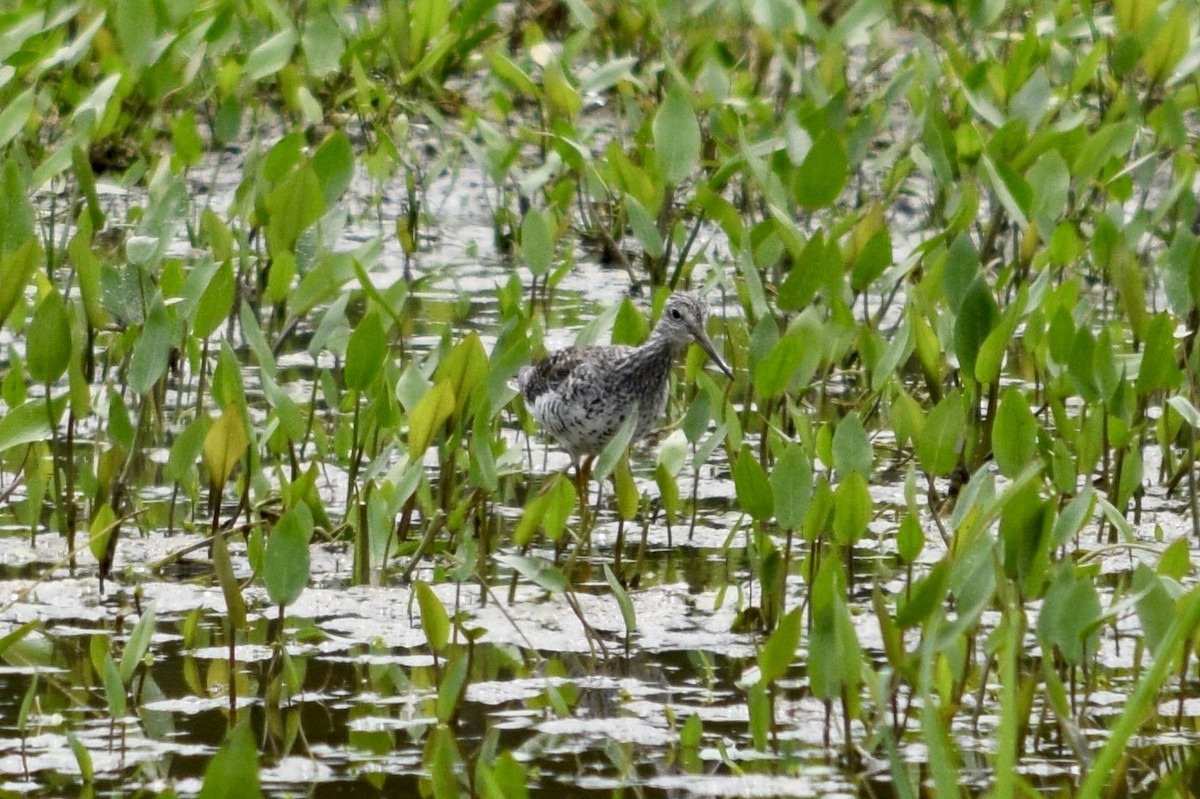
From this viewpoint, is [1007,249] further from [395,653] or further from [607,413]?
[395,653]

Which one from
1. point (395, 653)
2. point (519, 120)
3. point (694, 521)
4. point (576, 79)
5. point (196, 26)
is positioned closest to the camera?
point (395, 653)

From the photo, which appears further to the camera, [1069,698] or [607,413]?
[607,413]

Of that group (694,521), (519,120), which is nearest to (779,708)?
(694,521)

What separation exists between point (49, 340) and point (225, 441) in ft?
1.61

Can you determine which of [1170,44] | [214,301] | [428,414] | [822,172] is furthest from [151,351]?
[1170,44]

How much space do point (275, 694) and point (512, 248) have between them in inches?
193

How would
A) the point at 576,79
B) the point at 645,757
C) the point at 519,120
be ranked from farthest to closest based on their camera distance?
the point at 519,120 → the point at 576,79 → the point at 645,757

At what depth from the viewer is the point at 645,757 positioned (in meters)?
4.03

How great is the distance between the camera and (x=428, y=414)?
4.84 metres

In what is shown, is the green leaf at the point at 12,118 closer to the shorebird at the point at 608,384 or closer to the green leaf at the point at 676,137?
the shorebird at the point at 608,384

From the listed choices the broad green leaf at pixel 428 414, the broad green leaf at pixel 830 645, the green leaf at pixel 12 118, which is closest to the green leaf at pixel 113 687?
the broad green leaf at pixel 428 414

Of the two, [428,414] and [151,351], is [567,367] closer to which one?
[428,414]

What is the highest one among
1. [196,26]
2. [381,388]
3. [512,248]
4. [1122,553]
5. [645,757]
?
[196,26]

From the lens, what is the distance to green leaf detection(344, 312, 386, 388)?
511 cm
